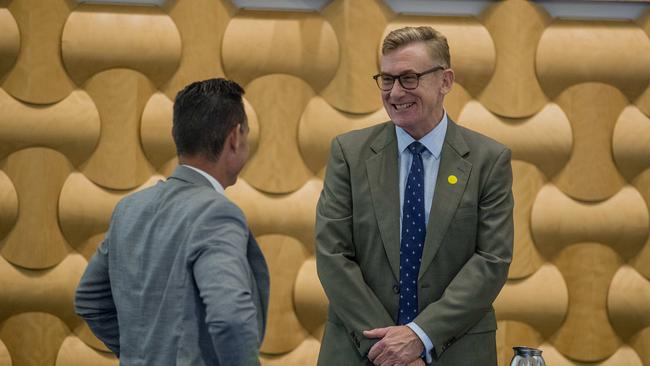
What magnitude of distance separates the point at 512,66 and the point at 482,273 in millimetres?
1273

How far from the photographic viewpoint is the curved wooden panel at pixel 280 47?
3.50 metres

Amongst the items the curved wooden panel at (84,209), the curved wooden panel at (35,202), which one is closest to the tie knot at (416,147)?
the curved wooden panel at (84,209)

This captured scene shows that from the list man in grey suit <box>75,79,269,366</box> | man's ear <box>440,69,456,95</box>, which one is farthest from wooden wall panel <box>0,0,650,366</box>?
man in grey suit <box>75,79,269,366</box>

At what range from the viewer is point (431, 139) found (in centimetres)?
263


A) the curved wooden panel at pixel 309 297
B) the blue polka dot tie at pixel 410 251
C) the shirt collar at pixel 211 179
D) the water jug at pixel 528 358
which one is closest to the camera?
the shirt collar at pixel 211 179

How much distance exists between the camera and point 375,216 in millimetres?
2572

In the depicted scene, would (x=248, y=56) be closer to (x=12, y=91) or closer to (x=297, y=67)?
(x=297, y=67)

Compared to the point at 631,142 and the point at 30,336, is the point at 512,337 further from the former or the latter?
the point at 30,336

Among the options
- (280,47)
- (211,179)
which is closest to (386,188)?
(211,179)

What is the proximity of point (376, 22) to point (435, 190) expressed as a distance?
1126mm

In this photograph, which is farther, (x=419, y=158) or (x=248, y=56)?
(x=248, y=56)

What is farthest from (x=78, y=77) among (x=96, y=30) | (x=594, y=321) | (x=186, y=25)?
(x=594, y=321)

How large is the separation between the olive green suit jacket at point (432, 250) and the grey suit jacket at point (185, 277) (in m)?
0.62

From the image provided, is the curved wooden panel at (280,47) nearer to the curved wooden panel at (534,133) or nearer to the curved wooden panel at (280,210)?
the curved wooden panel at (280,210)
